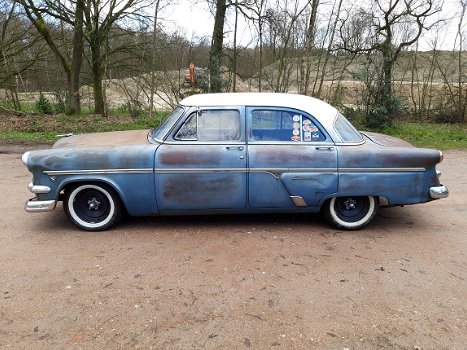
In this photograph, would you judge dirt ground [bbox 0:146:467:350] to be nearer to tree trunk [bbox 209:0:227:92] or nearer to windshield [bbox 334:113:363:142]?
windshield [bbox 334:113:363:142]

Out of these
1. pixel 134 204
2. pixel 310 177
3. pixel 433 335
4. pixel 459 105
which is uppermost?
pixel 459 105

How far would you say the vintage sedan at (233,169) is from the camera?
13.6 feet

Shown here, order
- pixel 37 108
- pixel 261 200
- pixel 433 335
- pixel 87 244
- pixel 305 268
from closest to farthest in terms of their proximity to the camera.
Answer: pixel 433 335, pixel 305 268, pixel 87 244, pixel 261 200, pixel 37 108

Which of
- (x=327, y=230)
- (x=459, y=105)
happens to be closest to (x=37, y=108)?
(x=327, y=230)

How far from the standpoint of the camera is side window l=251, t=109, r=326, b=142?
169 inches

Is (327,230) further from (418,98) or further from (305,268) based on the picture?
(418,98)

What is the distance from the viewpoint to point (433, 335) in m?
2.59

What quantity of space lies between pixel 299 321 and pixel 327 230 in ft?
6.06

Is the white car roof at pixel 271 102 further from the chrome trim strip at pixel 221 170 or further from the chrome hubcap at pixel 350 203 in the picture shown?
the chrome hubcap at pixel 350 203

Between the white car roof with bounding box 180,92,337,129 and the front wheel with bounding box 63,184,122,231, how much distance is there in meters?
1.42

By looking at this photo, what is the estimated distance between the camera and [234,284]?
3207 mm

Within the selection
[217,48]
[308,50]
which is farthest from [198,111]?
[217,48]

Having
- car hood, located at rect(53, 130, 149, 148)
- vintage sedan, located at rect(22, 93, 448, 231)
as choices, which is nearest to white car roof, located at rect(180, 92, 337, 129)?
vintage sedan, located at rect(22, 93, 448, 231)

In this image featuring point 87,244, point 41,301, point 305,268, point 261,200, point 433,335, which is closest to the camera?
point 433,335
